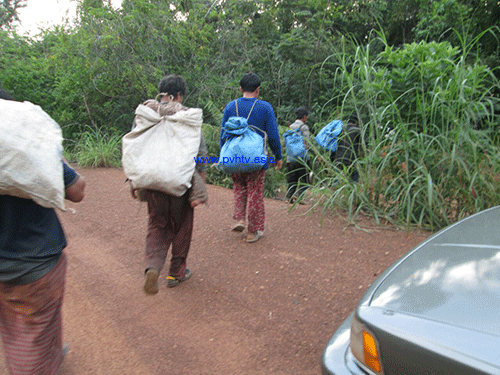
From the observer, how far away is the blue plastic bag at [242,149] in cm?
391

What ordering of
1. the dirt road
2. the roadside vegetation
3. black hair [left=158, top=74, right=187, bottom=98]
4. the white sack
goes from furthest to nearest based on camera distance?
1. the roadside vegetation
2. black hair [left=158, top=74, right=187, bottom=98]
3. the white sack
4. the dirt road

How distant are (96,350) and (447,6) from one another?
9697 millimetres

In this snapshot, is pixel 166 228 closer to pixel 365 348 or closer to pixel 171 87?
pixel 171 87

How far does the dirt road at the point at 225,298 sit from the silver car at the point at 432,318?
3.16 feet

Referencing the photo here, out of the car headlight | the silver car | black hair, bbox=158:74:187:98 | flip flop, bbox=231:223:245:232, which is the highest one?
black hair, bbox=158:74:187:98

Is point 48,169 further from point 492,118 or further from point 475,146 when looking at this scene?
point 492,118

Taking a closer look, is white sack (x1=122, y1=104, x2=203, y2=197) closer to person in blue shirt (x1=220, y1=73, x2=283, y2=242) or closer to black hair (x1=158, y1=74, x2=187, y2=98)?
black hair (x1=158, y1=74, x2=187, y2=98)

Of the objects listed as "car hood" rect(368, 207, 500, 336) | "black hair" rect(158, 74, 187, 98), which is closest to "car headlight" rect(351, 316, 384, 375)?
"car hood" rect(368, 207, 500, 336)

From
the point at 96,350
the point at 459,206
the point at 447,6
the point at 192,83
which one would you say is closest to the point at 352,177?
the point at 459,206

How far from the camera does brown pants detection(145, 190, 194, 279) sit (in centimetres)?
313

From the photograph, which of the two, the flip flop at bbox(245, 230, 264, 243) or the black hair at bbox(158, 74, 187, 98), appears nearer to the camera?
the black hair at bbox(158, 74, 187, 98)

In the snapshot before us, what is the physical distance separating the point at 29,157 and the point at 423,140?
386 centimetres

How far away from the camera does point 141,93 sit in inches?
418

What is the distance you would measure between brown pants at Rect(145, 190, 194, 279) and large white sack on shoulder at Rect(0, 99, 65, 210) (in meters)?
1.27
